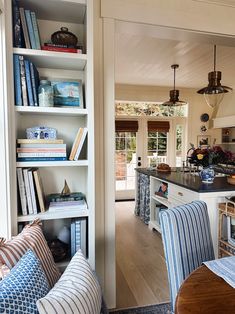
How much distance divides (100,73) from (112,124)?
0.40 m

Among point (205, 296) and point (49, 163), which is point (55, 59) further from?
point (205, 296)

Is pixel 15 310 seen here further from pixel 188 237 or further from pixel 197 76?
pixel 197 76

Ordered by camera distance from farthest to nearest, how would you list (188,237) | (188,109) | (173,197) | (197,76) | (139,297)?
(188,109), (197,76), (173,197), (139,297), (188,237)

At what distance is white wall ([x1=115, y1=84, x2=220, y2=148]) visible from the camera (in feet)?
17.3

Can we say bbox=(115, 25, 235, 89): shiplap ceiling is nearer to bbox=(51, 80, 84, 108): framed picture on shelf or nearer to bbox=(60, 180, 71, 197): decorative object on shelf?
bbox=(51, 80, 84, 108): framed picture on shelf

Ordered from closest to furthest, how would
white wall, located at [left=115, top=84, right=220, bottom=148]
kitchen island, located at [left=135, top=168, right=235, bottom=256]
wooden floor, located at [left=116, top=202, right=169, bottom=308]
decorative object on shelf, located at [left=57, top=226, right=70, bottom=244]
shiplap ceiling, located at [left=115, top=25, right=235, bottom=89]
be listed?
decorative object on shelf, located at [left=57, top=226, right=70, bottom=244], wooden floor, located at [left=116, top=202, right=169, bottom=308], kitchen island, located at [left=135, top=168, right=235, bottom=256], shiplap ceiling, located at [left=115, top=25, right=235, bottom=89], white wall, located at [left=115, top=84, right=220, bottom=148]

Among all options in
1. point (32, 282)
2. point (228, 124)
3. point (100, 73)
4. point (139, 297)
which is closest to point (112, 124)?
point (100, 73)

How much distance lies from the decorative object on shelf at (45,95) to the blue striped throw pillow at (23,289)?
94cm

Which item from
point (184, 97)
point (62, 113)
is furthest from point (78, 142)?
point (184, 97)

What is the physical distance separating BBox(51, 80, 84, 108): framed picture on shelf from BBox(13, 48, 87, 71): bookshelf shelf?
0.40 feet

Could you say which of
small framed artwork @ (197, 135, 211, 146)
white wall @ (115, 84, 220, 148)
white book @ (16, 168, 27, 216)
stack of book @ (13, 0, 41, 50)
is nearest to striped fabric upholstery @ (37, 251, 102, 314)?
white book @ (16, 168, 27, 216)

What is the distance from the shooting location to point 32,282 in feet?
2.77

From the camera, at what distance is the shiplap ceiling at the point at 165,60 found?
3.04 metres

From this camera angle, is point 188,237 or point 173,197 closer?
point 188,237
